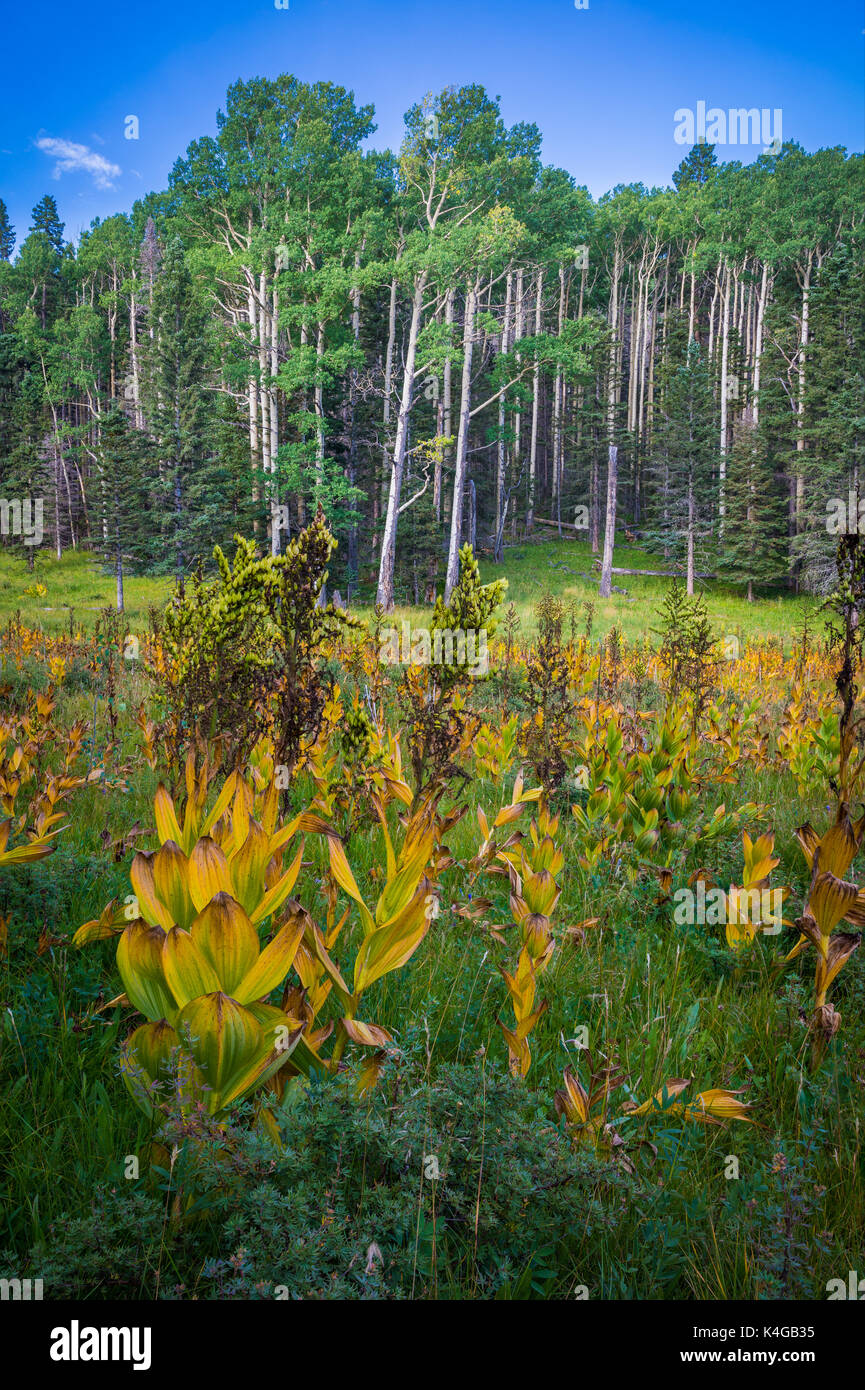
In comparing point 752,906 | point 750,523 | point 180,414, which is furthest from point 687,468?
point 752,906

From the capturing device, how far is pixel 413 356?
19922mm

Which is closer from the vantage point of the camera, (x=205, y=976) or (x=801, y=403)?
(x=205, y=976)

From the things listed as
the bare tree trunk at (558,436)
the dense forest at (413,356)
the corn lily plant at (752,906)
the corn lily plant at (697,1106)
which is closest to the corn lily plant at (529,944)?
the corn lily plant at (697,1106)

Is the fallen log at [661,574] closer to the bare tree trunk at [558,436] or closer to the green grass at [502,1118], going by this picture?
the bare tree trunk at [558,436]

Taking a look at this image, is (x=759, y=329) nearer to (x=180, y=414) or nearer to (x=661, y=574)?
(x=661, y=574)

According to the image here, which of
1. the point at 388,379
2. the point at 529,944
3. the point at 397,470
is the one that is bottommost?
the point at 529,944

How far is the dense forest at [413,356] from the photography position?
806 inches

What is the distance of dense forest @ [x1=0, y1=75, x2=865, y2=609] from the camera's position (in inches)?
806

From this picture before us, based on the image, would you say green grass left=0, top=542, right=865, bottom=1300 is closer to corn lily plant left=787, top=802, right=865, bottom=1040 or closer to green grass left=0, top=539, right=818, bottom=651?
corn lily plant left=787, top=802, right=865, bottom=1040

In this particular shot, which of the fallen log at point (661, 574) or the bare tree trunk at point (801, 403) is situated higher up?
the bare tree trunk at point (801, 403)

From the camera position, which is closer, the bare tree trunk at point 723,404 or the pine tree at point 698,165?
the bare tree trunk at point 723,404

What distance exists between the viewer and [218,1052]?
108 centimetres

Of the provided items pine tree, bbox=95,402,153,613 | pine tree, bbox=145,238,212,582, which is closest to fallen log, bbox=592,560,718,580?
pine tree, bbox=145,238,212,582

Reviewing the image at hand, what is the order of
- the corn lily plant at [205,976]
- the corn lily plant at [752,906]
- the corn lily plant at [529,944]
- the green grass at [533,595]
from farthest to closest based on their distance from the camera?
the green grass at [533,595], the corn lily plant at [752,906], the corn lily plant at [529,944], the corn lily plant at [205,976]
